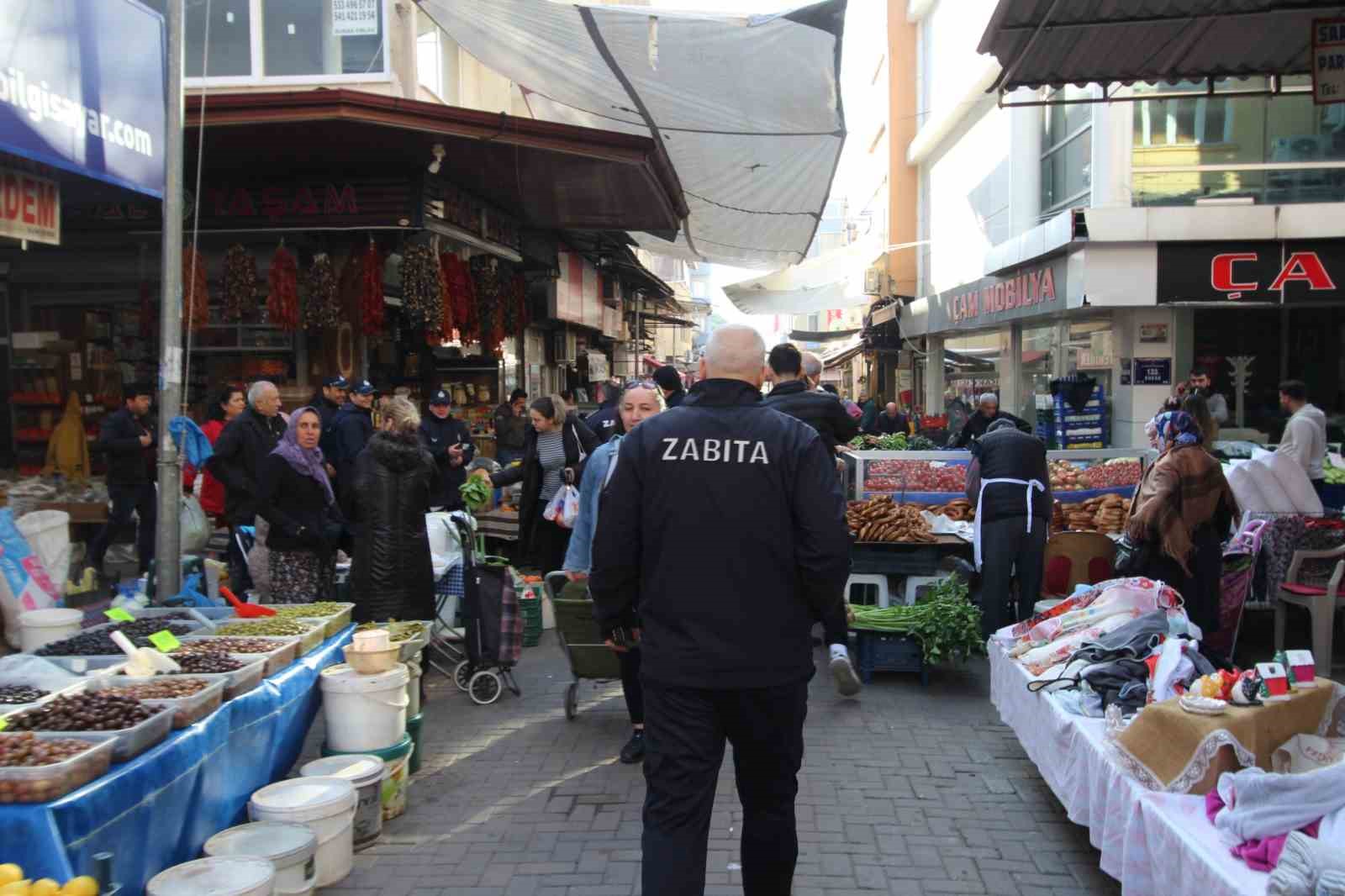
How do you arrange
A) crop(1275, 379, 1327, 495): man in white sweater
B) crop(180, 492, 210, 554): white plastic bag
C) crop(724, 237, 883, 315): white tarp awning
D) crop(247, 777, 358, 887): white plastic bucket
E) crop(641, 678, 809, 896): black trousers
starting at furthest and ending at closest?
crop(724, 237, 883, 315): white tarp awning < crop(1275, 379, 1327, 495): man in white sweater < crop(180, 492, 210, 554): white plastic bag < crop(247, 777, 358, 887): white plastic bucket < crop(641, 678, 809, 896): black trousers

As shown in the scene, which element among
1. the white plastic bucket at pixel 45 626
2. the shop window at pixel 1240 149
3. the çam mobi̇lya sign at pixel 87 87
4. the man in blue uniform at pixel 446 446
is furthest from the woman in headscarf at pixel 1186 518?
the shop window at pixel 1240 149

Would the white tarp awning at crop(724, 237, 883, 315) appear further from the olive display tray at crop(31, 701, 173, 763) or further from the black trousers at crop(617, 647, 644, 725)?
the olive display tray at crop(31, 701, 173, 763)

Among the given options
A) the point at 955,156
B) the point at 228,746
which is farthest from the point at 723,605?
the point at 955,156

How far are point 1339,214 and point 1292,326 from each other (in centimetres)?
235

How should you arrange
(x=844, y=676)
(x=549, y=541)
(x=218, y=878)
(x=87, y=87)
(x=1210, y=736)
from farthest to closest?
1. (x=549, y=541)
2. (x=844, y=676)
3. (x=87, y=87)
4. (x=1210, y=736)
5. (x=218, y=878)

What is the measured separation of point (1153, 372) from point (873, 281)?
1617 centimetres

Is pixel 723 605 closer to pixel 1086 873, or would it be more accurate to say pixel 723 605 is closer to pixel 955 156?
pixel 1086 873

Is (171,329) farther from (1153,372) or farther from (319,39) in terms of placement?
(1153,372)

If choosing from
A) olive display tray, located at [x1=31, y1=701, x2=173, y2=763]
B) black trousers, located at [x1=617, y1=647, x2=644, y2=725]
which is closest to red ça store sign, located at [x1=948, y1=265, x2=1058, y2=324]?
black trousers, located at [x1=617, y1=647, x2=644, y2=725]

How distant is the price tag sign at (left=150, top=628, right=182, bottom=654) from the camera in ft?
15.2

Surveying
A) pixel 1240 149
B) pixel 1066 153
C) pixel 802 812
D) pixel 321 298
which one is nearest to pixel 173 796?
pixel 802 812

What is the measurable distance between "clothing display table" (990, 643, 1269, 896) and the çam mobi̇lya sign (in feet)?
17.1

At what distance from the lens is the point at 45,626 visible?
563cm

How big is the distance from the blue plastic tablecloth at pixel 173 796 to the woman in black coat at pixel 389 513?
154 centimetres
